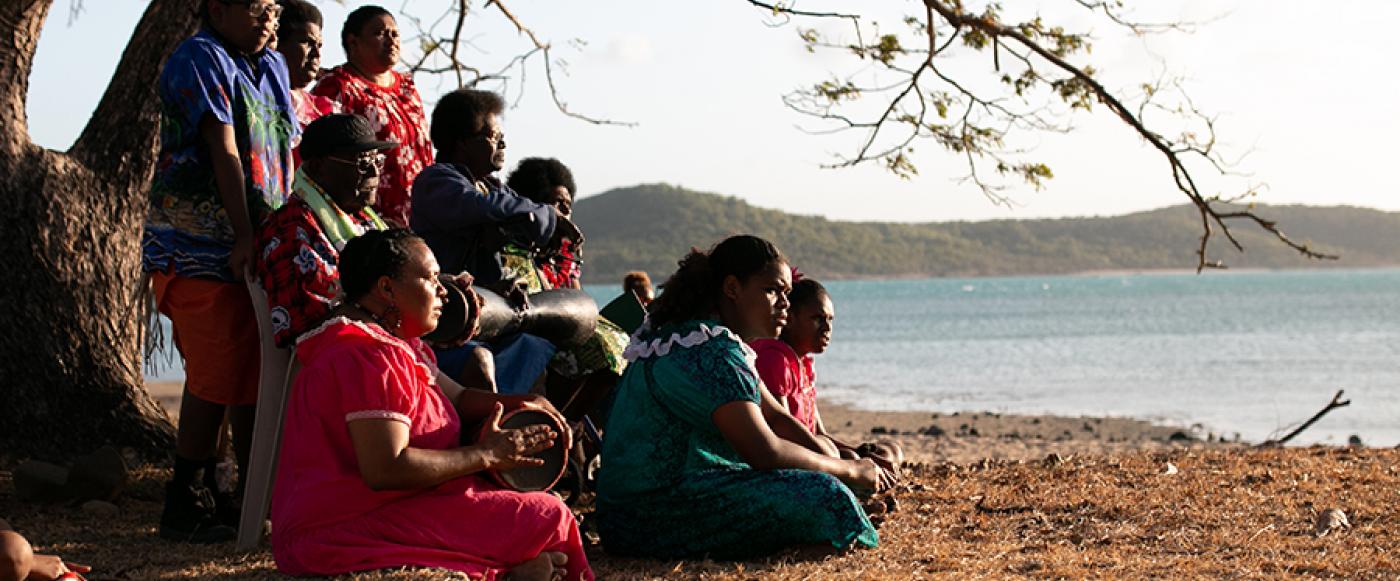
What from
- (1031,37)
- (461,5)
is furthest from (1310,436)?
(461,5)

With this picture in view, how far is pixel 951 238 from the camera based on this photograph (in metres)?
133

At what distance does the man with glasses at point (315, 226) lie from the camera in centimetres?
468

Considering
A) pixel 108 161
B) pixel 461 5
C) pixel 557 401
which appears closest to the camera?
pixel 557 401

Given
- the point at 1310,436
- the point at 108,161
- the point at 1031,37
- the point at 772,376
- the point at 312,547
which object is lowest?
the point at 1310,436

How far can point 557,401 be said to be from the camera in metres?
5.71

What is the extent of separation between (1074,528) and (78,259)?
14.7 ft

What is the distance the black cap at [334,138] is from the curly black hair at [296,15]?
0.96 metres

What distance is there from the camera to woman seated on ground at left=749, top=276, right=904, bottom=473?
5289 mm

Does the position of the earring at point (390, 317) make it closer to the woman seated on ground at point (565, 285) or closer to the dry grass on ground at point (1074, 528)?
the dry grass on ground at point (1074, 528)

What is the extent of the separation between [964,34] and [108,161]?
4319mm

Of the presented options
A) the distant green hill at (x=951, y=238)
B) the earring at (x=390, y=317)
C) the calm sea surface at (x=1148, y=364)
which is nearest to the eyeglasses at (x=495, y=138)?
the earring at (x=390, y=317)

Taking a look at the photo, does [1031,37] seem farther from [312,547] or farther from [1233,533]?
[312,547]

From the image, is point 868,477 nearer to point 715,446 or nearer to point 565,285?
point 715,446

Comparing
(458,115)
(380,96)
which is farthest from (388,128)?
(458,115)
